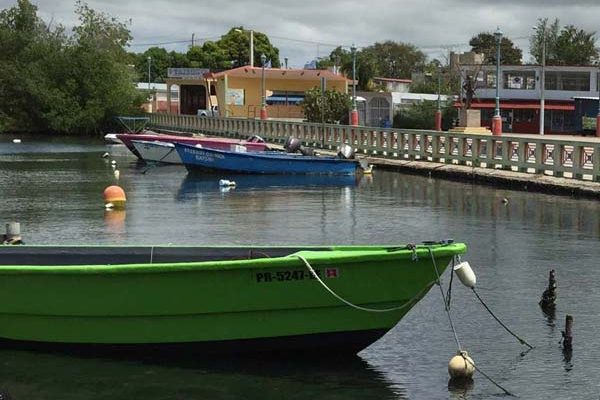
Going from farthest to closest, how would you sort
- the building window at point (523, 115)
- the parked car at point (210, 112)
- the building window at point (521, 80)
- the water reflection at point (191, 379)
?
the parked car at point (210, 112), the building window at point (521, 80), the building window at point (523, 115), the water reflection at point (191, 379)

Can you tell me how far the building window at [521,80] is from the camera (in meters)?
70.7

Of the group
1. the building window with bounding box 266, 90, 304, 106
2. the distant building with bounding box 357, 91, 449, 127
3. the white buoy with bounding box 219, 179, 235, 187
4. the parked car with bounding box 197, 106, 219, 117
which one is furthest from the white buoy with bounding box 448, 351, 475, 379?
the building window with bounding box 266, 90, 304, 106

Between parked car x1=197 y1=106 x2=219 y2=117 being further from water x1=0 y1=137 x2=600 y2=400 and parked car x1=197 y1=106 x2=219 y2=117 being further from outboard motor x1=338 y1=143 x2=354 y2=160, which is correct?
outboard motor x1=338 y1=143 x2=354 y2=160

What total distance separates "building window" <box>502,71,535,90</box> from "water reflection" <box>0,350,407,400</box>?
6364 centimetres

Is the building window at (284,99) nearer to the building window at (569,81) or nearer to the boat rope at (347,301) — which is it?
the building window at (569,81)

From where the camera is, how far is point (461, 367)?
9.37m

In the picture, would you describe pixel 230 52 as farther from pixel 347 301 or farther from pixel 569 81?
pixel 347 301

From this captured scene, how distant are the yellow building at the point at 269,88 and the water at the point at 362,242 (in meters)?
34.1

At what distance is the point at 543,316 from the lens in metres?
12.1

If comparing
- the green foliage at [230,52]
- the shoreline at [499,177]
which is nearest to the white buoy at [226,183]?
the shoreline at [499,177]

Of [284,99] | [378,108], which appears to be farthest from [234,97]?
[378,108]

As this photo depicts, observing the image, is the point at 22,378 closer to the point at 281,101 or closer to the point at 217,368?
the point at 217,368

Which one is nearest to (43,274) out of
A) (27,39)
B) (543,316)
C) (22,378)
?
(22,378)

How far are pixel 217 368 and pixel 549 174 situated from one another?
23.2 metres
